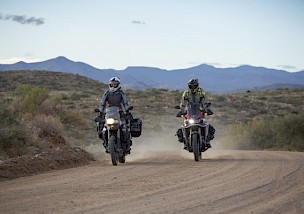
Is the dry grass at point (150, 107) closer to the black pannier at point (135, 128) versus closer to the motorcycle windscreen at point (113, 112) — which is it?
the black pannier at point (135, 128)

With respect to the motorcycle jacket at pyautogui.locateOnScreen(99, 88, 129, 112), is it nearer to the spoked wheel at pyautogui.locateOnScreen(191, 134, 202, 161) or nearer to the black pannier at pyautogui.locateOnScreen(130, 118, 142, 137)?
the black pannier at pyautogui.locateOnScreen(130, 118, 142, 137)

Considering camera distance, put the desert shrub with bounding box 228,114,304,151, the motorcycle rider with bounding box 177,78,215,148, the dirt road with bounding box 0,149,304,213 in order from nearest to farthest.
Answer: the dirt road with bounding box 0,149,304,213 < the motorcycle rider with bounding box 177,78,215,148 < the desert shrub with bounding box 228,114,304,151

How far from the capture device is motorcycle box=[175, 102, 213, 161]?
17812mm

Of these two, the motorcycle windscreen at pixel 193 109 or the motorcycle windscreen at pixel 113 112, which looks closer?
the motorcycle windscreen at pixel 113 112

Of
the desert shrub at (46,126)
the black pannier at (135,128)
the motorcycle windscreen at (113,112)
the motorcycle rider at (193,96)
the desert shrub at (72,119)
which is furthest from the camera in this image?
the desert shrub at (72,119)

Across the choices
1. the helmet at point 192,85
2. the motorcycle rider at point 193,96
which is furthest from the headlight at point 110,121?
the helmet at point 192,85

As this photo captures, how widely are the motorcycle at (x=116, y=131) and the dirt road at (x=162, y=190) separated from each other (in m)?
1.52

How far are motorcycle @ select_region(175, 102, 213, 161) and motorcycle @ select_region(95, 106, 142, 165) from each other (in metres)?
1.50

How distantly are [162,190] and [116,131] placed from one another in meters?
6.48

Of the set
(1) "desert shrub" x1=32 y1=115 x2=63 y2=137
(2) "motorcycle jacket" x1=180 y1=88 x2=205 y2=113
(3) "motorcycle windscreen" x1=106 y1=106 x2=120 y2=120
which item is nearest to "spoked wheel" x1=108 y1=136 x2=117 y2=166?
(3) "motorcycle windscreen" x1=106 y1=106 x2=120 y2=120

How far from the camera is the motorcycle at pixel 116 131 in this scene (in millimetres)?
16875

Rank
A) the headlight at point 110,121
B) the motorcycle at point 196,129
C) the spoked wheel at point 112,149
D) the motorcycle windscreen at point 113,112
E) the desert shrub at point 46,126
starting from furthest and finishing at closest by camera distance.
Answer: the desert shrub at point 46,126 → the motorcycle at point 196,129 → the motorcycle windscreen at point 113,112 → the headlight at point 110,121 → the spoked wheel at point 112,149

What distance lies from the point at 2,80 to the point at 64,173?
71437 millimetres

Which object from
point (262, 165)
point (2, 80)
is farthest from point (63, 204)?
point (2, 80)
